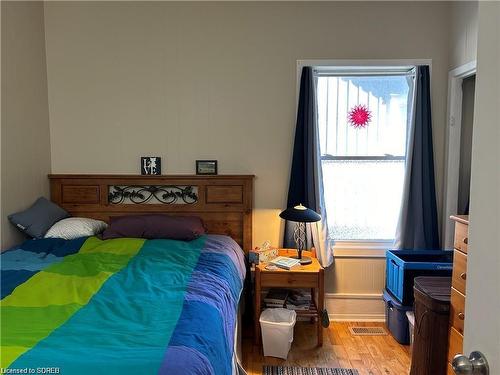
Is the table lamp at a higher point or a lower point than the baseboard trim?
higher

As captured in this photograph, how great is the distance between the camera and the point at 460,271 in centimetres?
180

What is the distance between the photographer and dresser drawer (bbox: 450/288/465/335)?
69.8 inches

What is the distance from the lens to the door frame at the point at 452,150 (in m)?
2.99

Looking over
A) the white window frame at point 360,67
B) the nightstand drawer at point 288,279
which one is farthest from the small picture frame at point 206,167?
the nightstand drawer at point 288,279

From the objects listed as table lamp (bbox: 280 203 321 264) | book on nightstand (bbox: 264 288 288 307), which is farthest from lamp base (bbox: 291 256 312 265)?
book on nightstand (bbox: 264 288 288 307)

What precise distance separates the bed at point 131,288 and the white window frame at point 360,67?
803mm

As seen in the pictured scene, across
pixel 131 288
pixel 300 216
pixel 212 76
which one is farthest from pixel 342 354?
pixel 212 76

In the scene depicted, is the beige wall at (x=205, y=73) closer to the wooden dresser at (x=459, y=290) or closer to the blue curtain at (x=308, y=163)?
the blue curtain at (x=308, y=163)

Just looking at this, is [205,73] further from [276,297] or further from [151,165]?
[276,297]

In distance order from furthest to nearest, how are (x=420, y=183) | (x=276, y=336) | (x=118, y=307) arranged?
(x=420, y=183) → (x=276, y=336) → (x=118, y=307)

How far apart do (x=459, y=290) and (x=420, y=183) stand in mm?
1368

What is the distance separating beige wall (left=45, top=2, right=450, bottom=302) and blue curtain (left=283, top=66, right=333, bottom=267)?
0.37 feet

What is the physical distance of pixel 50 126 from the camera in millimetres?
3189

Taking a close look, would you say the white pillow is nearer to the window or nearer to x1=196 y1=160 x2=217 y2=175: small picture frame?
x1=196 y1=160 x2=217 y2=175: small picture frame
